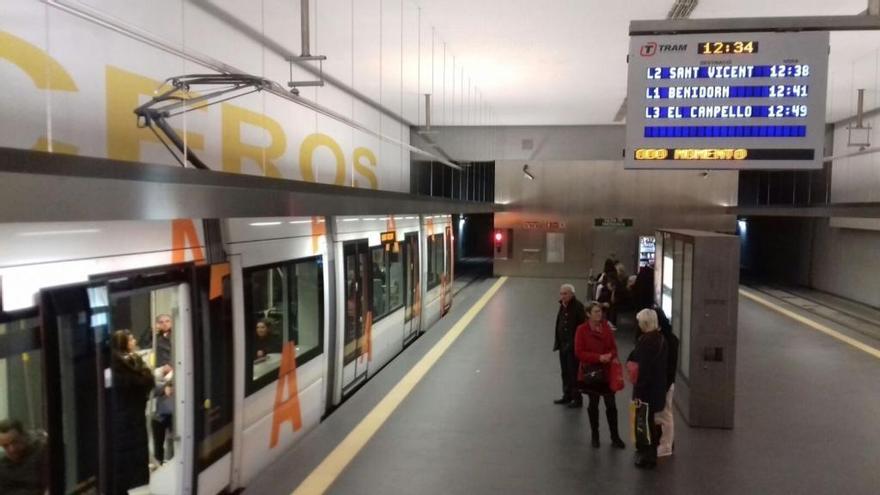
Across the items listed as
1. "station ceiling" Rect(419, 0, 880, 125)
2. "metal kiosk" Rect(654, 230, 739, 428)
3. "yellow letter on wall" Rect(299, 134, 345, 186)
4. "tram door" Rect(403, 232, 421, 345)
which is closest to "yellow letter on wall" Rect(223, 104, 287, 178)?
"yellow letter on wall" Rect(299, 134, 345, 186)

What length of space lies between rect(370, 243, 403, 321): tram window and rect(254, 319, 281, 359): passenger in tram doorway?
302cm

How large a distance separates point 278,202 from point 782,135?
4.64m

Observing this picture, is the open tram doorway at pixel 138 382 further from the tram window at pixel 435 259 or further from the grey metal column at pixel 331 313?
the tram window at pixel 435 259

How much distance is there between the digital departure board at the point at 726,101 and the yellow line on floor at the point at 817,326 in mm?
5876

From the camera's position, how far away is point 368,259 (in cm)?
802

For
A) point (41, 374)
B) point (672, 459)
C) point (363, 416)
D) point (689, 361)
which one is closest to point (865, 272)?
point (689, 361)

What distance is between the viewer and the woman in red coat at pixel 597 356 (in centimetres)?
561

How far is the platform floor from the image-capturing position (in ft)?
16.2

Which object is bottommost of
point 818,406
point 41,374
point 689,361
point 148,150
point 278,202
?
point 818,406

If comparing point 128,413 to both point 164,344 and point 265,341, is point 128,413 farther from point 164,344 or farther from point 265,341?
point 265,341

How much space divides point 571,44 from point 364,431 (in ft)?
22.1

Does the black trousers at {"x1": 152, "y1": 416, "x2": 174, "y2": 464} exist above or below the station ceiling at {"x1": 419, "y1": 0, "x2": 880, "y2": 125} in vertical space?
below

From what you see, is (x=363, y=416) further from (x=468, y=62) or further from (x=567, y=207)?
(x=567, y=207)

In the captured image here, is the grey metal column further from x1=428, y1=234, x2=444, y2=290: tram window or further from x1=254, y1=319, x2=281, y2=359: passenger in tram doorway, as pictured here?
x1=428, y1=234, x2=444, y2=290: tram window
